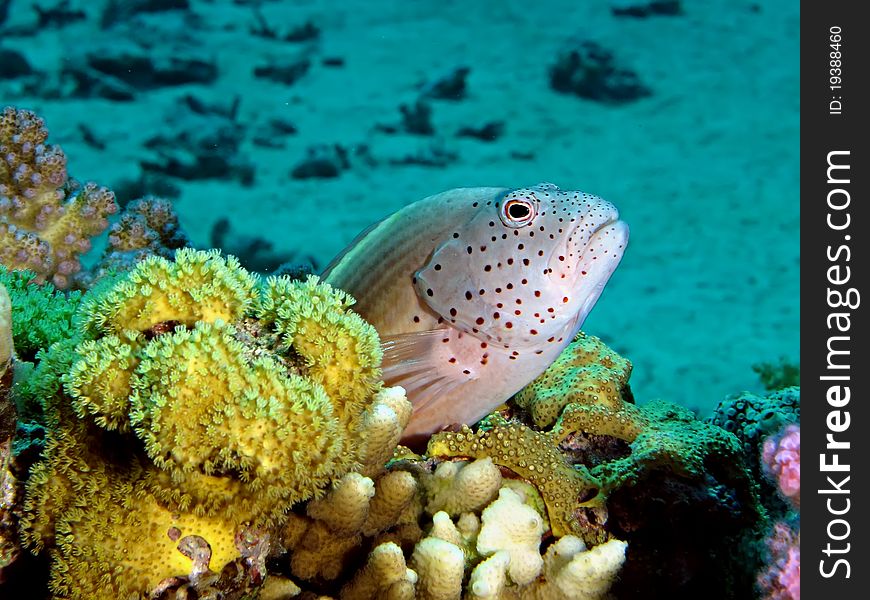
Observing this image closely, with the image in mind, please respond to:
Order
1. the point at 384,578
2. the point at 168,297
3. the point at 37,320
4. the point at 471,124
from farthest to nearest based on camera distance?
the point at 471,124 → the point at 37,320 → the point at 384,578 → the point at 168,297

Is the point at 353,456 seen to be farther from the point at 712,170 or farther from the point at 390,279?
the point at 712,170

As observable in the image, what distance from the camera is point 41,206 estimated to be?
5016 mm

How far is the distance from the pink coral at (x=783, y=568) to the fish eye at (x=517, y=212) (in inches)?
69.0

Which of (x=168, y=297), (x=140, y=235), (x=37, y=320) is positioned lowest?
(x=140, y=235)

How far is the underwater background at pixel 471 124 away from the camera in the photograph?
15.5 metres

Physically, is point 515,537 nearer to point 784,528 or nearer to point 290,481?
point 784,528

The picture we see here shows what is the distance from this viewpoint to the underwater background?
15.5m

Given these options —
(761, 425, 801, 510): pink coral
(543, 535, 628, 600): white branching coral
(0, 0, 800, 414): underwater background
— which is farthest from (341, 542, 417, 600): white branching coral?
(0, 0, 800, 414): underwater background

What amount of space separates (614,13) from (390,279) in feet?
82.7

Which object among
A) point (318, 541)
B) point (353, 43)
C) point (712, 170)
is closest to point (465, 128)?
point (353, 43)

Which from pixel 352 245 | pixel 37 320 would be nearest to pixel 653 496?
pixel 352 245

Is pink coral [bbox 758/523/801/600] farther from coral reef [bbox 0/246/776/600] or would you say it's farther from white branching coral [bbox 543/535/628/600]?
white branching coral [bbox 543/535/628/600]
